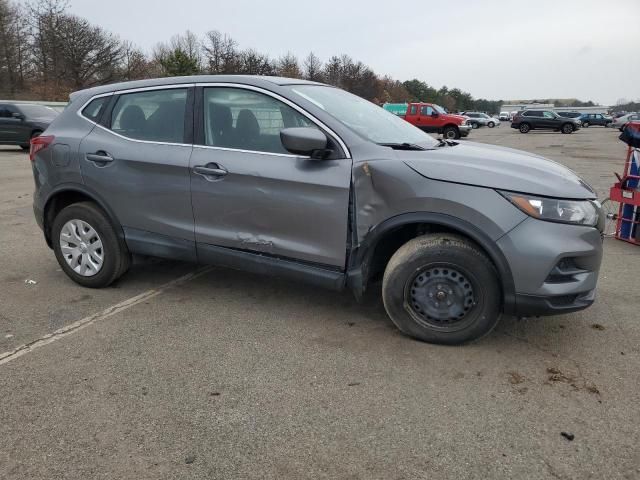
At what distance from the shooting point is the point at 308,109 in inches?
139

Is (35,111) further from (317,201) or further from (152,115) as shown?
(317,201)

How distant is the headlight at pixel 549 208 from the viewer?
3012 mm

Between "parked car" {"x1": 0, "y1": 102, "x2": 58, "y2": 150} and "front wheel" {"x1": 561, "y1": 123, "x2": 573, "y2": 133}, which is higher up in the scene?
"parked car" {"x1": 0, "y1": 102, "x2": 58, "y2": 150}

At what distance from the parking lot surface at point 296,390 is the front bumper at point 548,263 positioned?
0.40 m

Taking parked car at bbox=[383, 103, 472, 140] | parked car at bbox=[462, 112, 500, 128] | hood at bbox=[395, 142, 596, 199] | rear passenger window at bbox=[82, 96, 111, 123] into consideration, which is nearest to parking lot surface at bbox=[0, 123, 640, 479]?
hood at bbox=[395, 142, 596, 199]

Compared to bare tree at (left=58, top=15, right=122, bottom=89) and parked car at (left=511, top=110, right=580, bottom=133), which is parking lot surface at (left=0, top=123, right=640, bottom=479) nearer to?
parked car at (left=511, top=110, right=580, bottom=133)

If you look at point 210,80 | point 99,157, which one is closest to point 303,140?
point 210,80

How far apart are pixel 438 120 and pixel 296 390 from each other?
1166 inches

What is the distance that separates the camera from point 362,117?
12.7 ft

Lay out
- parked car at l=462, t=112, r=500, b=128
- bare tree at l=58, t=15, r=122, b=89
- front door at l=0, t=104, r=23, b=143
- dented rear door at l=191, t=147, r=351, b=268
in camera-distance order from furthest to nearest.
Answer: parked car at l=462, t=112, r=500, b=128, bare tree at l=58, t=15, r=122, b=89, front door at l=0, t=104, r=23, b=143, dented rear door at l=191, t=147, r=351, b=268

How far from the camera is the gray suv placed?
3.07 m

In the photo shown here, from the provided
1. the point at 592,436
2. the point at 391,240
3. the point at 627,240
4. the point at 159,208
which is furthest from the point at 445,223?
the point at 627,240

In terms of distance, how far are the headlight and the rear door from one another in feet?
7.47

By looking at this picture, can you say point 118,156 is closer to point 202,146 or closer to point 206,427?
point 202,146
